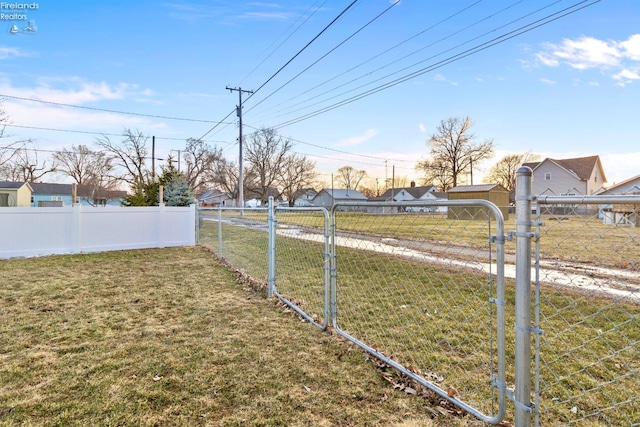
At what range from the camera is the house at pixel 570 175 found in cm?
Result: 2914

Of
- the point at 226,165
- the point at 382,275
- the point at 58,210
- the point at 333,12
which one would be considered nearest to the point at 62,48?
the point at 58,210

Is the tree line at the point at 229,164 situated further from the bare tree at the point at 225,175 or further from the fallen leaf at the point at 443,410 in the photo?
the fallen leaf at the point at 443,410

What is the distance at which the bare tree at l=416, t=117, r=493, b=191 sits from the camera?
3459 cm

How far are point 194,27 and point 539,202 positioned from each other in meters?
10.6

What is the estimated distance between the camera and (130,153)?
97.0 feet

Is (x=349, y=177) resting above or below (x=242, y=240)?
above

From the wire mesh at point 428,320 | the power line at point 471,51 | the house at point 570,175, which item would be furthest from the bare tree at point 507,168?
the wire mesh at point 428,320

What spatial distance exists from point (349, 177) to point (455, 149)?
23.8 m

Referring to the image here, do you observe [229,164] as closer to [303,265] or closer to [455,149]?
[455,149]

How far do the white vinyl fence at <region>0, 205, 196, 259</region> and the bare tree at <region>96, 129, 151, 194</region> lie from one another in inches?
846

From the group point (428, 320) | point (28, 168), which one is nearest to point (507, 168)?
point (428, 320)

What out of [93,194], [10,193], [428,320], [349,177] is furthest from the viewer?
[349,177]

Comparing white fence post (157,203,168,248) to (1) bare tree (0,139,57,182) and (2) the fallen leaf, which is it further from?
(1) bare tree (0,139,57,182)

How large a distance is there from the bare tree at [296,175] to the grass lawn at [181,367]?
35489 millimetres
